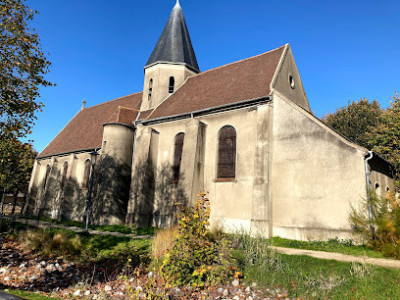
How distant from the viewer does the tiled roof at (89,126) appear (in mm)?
23978

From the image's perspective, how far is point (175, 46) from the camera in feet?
78.6

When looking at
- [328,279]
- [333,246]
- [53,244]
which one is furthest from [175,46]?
[328,279]

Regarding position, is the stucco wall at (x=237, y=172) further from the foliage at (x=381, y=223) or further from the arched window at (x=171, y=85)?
the arched window at (x=171, y=85)

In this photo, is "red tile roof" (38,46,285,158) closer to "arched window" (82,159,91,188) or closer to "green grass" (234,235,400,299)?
"arched window" (82,159,91,188)

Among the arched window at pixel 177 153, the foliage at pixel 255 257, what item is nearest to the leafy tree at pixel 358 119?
the arched window at pixel 177 153

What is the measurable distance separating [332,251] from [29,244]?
1261 cm

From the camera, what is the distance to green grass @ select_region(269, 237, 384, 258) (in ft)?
32.0

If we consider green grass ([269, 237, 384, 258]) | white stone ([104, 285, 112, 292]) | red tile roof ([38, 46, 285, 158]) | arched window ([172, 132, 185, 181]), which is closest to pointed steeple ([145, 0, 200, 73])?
red tile roof ([38, 46, 285, 158])

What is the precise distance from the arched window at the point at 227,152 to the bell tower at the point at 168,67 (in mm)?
8076

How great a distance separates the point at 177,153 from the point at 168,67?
8.75 metres

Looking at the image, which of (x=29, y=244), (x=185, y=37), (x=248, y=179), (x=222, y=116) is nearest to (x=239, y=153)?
(x=248, y=179)

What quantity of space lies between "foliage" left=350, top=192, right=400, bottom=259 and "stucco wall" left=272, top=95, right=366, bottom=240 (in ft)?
2.90

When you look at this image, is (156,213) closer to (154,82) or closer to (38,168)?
(154,82)

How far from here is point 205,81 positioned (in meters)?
21.1
